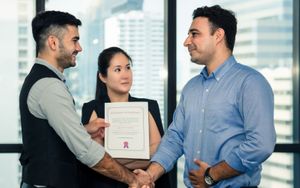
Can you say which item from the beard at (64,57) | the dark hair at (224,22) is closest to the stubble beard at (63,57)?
the beard at (64,57)

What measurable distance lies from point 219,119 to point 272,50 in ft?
5.53

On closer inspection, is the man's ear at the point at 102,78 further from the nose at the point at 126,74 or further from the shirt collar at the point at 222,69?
the shirt collar at the point at 222,69

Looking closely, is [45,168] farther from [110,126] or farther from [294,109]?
[294,109]

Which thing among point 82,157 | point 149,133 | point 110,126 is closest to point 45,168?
point 82,157

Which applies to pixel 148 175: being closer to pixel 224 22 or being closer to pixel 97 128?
pixel 97 128

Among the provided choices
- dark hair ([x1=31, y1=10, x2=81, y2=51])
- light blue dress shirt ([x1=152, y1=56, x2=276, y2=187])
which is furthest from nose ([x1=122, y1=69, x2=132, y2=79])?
dark hair ([x1=31, y1=10, x2=81, y2=51])

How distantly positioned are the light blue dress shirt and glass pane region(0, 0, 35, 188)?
145 cm

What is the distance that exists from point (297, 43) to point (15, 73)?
218 cm

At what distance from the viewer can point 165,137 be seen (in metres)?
2.31

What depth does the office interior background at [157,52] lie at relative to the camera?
10.7ft

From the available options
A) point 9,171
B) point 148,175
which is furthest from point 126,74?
point 9,171

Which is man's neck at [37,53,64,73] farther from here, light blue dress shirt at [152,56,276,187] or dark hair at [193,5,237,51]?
dark hair at [193,5,237,51]

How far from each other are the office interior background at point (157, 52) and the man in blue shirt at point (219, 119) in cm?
111

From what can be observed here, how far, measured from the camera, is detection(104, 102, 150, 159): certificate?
7.63 feet
